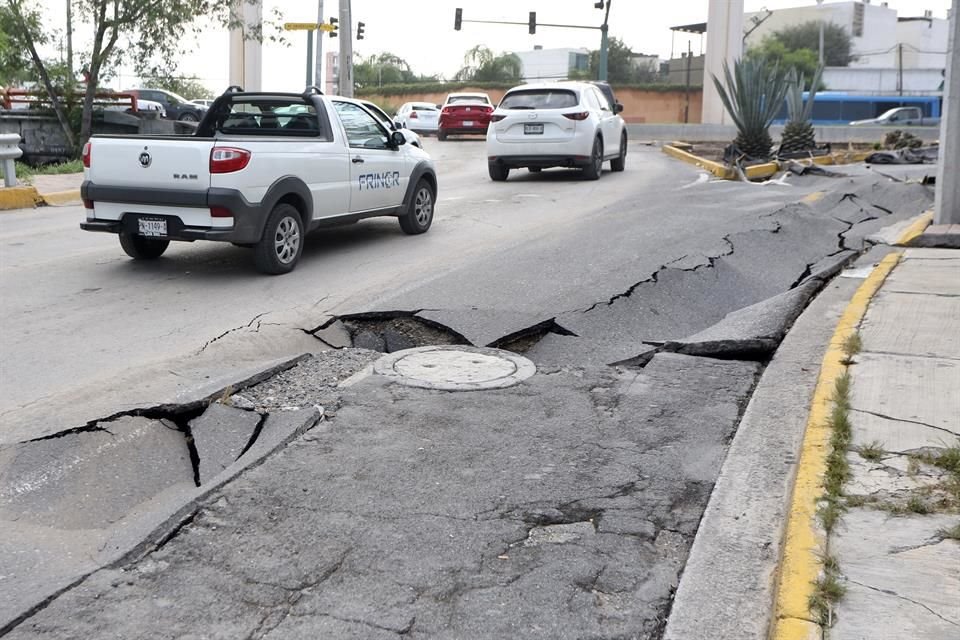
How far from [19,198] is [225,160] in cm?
789

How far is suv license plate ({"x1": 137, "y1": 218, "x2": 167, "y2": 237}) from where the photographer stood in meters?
8.88

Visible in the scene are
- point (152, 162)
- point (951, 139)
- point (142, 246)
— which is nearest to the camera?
point (152, 162)

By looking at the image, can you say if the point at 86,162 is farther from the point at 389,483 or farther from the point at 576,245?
the point at 389,483

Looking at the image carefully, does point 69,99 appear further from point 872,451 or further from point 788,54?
point 788,54

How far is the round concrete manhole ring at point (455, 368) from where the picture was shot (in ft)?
19.6

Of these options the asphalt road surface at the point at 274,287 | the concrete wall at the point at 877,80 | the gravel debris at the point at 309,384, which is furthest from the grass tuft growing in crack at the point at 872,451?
the concrete wall at the point at 877,80

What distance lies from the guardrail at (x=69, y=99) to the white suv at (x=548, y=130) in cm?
1062

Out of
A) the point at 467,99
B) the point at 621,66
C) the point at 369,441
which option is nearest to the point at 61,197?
the point at 369,441

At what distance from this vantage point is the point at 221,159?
28.6 feet

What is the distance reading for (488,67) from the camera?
301 ft

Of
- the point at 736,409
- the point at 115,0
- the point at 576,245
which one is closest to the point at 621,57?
the point at 115,0

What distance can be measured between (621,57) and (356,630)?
279ft

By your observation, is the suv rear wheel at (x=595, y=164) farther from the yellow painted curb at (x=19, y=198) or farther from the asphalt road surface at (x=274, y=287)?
the yellow painted curb at (x=19, y=198)

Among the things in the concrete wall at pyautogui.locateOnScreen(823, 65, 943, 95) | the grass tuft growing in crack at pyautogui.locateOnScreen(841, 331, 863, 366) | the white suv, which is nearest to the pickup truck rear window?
the grass tuft growing in crack at pyautogui.locateOnScreen(841, 331, 863, 366)
